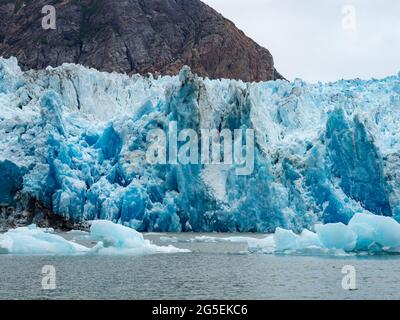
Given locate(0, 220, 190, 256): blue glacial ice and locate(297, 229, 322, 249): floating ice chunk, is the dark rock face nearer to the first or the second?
locate(0, 220, 190, 256): blue glacial ice

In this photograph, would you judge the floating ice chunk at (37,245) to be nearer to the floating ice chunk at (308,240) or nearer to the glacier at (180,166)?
the floating ice chunk at (308,240)

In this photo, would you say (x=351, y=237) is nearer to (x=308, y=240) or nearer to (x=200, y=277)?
(x=308, y=240)

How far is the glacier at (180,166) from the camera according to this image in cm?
3644

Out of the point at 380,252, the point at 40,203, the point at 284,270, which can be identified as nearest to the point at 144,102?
the point at 40,203

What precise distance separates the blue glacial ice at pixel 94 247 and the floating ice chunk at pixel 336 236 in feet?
17.9

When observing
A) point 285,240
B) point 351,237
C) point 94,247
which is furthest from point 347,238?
point 94,247

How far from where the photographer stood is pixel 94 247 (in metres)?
24.4

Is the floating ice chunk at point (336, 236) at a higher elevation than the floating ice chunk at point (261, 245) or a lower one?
higher

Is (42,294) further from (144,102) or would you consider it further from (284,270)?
(144,102)

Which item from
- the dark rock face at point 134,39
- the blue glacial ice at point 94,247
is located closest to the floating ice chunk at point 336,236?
the blue glacial ice at point 94,247

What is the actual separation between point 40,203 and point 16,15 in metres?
47.0

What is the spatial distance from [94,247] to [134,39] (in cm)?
5118

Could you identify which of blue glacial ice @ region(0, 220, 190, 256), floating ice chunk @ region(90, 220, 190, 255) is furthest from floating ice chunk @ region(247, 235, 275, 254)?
blue glacial ice @ region(0, 220, 190, 256)

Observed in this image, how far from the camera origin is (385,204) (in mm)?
39188
